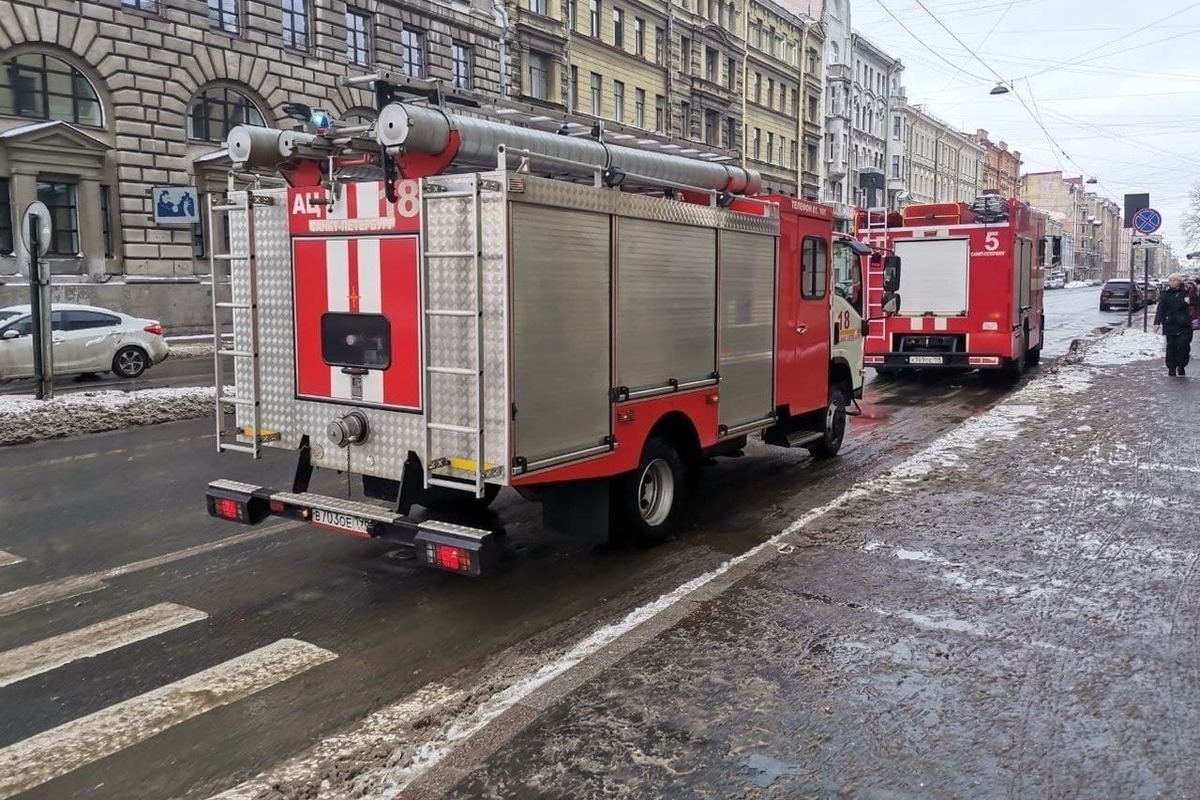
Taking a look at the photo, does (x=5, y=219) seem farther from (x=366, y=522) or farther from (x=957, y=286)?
(x=366, y=522)

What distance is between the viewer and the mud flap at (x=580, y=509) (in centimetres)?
662

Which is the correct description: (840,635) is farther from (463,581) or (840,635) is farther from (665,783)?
(463,581)

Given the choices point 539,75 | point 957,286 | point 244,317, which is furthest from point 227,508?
point 539,75

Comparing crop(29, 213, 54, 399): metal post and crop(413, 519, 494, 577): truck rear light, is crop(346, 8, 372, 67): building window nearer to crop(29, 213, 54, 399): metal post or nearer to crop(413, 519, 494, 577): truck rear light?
crop(29, 213, 54, 399): metal post

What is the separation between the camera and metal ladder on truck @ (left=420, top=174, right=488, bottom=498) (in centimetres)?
538

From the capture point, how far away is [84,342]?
692 inches

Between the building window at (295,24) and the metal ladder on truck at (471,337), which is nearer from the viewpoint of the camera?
the metal ladder on truck at (471,337)

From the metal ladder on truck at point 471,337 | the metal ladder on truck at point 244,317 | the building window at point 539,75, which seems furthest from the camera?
the building window at point 539,75

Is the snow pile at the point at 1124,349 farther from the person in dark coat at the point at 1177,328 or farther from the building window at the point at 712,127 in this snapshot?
the building window at the point at 712,127

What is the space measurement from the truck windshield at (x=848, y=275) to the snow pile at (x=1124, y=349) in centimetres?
1165

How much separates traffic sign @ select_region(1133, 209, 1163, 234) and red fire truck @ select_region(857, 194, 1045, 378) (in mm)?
7686

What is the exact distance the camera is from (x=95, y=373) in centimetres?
1839

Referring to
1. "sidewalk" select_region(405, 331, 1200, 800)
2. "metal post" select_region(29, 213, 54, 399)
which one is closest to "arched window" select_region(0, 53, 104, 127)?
"metal post" select_region(29, 213, 54, 399)

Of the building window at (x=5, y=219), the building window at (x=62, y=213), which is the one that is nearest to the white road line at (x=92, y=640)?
the building window at (x=5, y=219)
